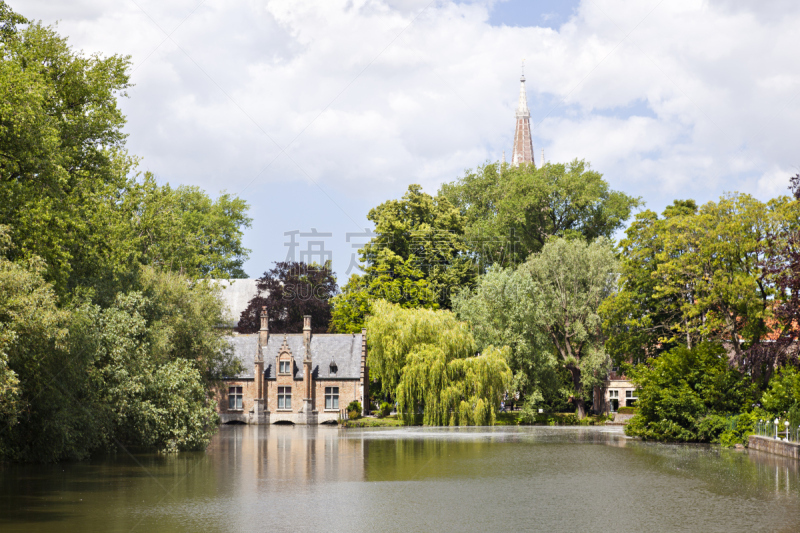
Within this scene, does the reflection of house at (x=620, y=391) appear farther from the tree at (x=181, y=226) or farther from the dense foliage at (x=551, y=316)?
the tree at (x=181, y=226)

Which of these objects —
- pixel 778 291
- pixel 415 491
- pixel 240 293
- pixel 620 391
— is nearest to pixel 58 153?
pixel 415 491

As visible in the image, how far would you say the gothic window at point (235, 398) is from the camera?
184 feet

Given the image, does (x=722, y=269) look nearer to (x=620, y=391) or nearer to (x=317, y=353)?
(x=620, y=391)

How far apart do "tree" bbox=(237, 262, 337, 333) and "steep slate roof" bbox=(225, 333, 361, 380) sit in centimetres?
470

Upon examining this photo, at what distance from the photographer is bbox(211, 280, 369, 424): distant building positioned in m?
55.6

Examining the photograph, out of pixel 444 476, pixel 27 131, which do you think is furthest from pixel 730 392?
pixel 27 131

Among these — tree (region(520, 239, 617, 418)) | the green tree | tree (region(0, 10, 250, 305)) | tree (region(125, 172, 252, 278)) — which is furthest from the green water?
tree (region(520, 239, 617, 418))

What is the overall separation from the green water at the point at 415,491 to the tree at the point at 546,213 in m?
31.6

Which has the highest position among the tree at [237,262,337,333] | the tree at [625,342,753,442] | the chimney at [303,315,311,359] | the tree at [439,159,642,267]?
the tree at [439,159,642,267]

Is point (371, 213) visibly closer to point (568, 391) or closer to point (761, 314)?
point (568, 391)

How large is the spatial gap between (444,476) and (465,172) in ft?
163

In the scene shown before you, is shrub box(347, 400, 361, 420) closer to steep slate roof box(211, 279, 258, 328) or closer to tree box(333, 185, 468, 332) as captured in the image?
tree box(333, 185, 468, 332)

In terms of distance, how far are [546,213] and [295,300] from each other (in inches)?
825

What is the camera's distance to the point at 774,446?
84.3 feet
